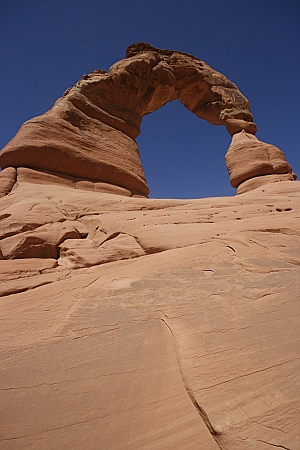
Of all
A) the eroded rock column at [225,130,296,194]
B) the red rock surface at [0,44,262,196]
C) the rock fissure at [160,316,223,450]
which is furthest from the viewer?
the eroded rock column at [225,130,296,194]

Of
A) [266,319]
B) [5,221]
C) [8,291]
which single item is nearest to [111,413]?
[266,319]

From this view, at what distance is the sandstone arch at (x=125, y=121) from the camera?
9750mm

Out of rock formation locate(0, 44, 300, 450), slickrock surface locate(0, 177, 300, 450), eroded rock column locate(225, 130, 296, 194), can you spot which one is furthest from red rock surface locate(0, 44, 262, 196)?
slickrock surface locate(0, 177, 300, 450)

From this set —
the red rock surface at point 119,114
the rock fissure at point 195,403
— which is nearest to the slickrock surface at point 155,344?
the rock fissure at point 195,403

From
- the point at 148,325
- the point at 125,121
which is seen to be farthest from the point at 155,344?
the point at 125,121

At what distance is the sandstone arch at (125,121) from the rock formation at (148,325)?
389cm

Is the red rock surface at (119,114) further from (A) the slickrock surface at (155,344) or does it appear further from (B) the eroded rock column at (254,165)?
(A) the slickrock surface at (155,344)

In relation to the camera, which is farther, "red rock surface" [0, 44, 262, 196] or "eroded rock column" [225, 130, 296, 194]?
"eroded rock column" [225, 130, 296, 194]

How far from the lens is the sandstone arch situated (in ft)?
32.0

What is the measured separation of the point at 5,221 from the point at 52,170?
17.2ft

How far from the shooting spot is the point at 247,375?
170 cm

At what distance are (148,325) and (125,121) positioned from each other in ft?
46.9

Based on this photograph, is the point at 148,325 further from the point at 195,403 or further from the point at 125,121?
the point at 125,121

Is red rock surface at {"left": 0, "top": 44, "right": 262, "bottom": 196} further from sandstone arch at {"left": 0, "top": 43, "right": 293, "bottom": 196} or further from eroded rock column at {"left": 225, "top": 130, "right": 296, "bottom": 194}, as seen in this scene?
eroded rock column at {"left": 225, "top": 130, "right": 296, "bottom": 194}
